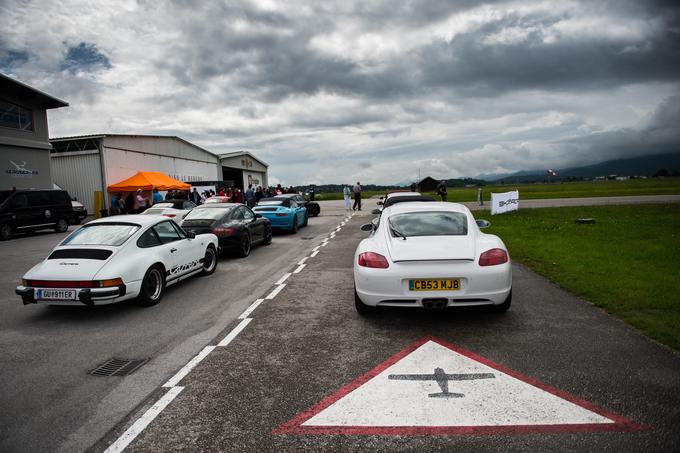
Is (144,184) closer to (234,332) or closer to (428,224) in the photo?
(234,332)

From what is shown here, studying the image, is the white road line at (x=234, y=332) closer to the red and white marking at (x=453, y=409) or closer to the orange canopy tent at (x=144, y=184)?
the red and white marking at (x=453, y=409)

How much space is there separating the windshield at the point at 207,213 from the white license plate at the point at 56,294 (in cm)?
575

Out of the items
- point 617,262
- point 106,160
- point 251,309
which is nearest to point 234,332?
point 251,309

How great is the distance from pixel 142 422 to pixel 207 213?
918cm

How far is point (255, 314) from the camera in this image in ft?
20.6

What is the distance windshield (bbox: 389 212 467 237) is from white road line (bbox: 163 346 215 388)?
113 inches

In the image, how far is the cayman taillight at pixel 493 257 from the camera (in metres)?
5.24

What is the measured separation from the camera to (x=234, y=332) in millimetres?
5465

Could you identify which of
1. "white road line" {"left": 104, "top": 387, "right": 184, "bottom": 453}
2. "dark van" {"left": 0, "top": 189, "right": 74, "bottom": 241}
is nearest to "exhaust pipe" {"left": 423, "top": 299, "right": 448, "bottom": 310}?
"white road line" {"left": 104, "top": 387, "right": 184, "bottom": 453}

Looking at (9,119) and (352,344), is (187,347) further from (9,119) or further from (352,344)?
(9,119)

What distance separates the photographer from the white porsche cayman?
16.7 ft

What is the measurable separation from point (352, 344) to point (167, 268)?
13.5 feet

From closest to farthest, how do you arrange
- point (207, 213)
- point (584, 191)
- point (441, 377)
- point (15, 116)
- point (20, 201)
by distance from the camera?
1. point (441, 377)
2. point (207, 213)
3. point (20, 201)
4. point (15, 116)
5. point (584, 191)

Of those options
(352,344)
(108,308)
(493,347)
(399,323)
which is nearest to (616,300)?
(493,347)
